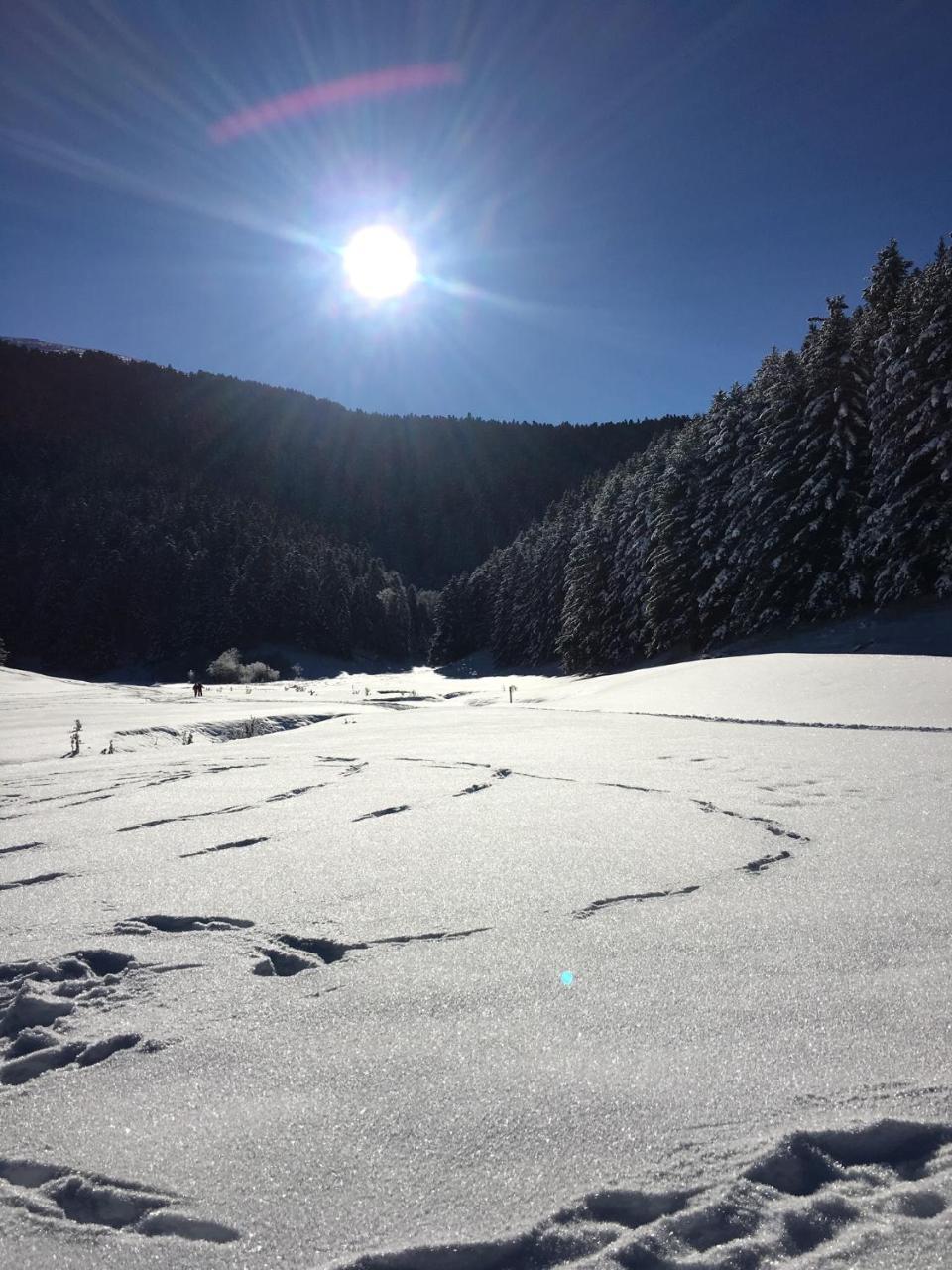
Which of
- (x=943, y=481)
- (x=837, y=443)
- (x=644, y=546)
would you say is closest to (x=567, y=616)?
(x=644, y=546)

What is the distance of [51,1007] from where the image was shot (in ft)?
5.38

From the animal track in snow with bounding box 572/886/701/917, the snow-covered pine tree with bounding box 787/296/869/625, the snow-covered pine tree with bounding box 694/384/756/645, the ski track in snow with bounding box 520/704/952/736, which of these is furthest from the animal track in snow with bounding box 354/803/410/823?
the snow-covered pine tree with bounding box 694/384/756/645

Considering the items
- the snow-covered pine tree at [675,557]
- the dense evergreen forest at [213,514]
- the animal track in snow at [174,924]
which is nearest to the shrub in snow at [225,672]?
the dense evergreen forest at [213,514]

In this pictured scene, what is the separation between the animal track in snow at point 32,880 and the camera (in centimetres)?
251

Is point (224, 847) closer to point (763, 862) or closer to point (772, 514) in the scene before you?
point (763, 862)

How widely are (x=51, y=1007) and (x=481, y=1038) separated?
1134 mm

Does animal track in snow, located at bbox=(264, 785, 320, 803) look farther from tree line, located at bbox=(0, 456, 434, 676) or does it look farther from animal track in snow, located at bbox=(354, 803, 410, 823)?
tree line, located at bbox=(0, 456, 434, 676)

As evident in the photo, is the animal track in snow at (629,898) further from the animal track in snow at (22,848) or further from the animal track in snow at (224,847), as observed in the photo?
the animal track in snow at (22,848)

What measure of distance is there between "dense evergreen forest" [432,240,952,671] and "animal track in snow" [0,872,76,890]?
67.8 feet

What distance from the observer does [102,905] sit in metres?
2.26

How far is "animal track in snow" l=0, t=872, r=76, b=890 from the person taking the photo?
8.22ft

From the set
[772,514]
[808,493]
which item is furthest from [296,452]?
[808,493]

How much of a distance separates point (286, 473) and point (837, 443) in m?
164

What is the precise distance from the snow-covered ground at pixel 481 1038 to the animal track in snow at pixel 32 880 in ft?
0.13
